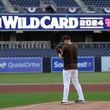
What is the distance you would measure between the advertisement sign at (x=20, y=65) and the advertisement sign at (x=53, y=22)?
13.3ft

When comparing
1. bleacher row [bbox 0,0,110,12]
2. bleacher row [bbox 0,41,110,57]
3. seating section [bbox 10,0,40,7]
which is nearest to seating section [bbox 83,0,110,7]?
bleacher row [bbox 0,0,110,12]

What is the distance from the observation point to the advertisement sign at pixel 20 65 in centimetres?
3450

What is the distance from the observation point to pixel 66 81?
11992mm

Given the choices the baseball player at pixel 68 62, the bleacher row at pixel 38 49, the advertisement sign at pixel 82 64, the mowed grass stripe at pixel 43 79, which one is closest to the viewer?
the baseball player at pixel 68 62

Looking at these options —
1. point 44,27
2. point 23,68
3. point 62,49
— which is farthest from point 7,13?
point 62,49

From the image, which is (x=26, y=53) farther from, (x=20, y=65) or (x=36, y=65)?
(x=20, y=65)

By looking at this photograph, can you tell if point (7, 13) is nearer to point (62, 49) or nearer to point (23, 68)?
point (23, 68)

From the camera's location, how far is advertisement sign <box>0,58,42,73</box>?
34.5m

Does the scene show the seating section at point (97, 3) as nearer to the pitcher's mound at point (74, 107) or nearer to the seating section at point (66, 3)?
the seating section at point (66, 3)

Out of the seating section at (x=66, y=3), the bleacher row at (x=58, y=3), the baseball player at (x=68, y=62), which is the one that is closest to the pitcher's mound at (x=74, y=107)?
the baseball player at (x=68, y=62)

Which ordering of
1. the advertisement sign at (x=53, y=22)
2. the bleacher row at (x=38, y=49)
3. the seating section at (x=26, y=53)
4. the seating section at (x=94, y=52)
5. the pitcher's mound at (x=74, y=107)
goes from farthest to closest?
the seating section at (x=94, y=52)
the advertisement sign at (x=53, y=22)
the bleacher row at (x=38, y=49)
the seating section at (x=26, y=53)
the pitcher's mound at (x=74, y=107)

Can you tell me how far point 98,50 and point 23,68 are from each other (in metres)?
7.40

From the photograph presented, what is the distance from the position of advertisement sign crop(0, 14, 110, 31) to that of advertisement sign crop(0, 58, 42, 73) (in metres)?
4.05

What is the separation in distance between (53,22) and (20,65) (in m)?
5.76
